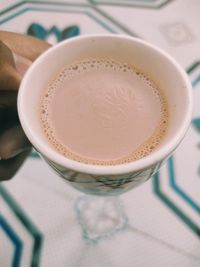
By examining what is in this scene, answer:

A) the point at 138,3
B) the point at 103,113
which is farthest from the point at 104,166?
the point at 138,3

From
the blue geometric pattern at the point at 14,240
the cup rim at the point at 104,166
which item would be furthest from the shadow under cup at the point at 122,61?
the blue geometric pattern at the point at 14,240

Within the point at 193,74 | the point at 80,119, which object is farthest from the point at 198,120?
the point at 80,119

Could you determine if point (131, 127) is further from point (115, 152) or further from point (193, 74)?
point (193, 74)

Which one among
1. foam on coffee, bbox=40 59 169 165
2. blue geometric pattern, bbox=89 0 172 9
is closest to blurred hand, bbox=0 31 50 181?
foam on coffee, bbox=40 59 169 165

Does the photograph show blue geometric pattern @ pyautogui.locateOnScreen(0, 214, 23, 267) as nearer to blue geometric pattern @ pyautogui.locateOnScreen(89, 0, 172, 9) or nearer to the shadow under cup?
the shadow under cup

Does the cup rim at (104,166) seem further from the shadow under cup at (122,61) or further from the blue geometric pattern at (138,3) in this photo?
the blue geometric pattern at (138,3)

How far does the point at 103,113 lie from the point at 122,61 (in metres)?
0.05

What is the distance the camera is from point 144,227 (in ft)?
1.14

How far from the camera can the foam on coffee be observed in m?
0.28

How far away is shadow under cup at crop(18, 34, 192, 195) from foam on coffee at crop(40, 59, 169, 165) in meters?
0.01

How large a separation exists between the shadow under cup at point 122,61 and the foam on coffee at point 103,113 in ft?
0.03

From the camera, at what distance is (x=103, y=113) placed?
0.30 m

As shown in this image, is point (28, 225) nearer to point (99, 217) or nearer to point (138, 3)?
point (99, 217)

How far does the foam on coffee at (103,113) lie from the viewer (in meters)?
0.28
